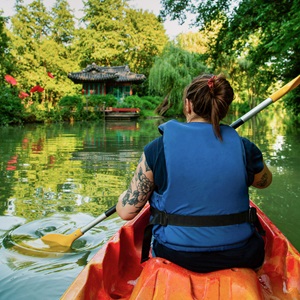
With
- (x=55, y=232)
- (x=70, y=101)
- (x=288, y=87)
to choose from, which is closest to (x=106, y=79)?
(x=70, y=101)

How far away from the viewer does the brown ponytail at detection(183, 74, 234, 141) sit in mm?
1726

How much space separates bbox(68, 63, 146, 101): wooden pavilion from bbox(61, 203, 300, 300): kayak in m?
30.2

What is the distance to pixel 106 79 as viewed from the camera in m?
32.2

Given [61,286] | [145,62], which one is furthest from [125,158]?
[145,62]

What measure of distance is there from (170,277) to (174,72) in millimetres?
26055

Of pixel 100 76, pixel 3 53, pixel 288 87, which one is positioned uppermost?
pixel 100 76

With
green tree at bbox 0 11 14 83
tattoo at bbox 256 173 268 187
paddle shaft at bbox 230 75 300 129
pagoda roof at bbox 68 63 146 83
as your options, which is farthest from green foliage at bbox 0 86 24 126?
tattoo at bbox 256 173 268 187

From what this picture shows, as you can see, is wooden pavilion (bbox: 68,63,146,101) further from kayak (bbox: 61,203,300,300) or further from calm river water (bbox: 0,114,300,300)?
kayak (bbox: 61,203,300,300)

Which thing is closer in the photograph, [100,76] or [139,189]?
[139,189]

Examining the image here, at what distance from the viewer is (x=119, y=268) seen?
2.26 metres

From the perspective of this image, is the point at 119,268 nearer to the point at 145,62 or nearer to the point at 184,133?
the point at 184,133

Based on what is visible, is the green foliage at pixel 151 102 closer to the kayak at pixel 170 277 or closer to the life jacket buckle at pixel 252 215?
the kayak at pixel 170 277

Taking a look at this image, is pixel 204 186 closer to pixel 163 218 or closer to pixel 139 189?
pixel 163 218

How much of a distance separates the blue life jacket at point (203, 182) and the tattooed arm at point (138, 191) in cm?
14
